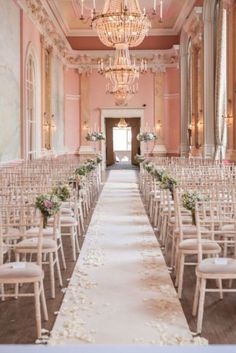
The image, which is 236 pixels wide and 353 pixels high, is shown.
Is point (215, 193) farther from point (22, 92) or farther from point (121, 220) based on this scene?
point (22, 92)

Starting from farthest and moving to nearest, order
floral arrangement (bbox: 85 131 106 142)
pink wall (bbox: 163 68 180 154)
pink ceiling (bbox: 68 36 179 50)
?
pink wall (bbox: 163 68 180 154), pink ceiling (bbox: 68 36 179 50), floral arrangement (bbox: 85 131 106 142)

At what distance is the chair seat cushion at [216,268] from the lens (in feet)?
15.1

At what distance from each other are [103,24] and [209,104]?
26.4 feet

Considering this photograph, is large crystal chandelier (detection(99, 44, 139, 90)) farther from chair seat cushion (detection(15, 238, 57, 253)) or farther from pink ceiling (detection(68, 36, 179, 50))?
pink ceiling (detection(68, 36, 179, 50))

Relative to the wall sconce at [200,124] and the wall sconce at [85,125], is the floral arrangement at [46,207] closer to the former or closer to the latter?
the wall sconce at [200,124]

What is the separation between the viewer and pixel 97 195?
16.2 metres

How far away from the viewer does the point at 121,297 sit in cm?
544

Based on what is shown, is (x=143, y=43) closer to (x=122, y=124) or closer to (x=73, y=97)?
(x=73, y=97)

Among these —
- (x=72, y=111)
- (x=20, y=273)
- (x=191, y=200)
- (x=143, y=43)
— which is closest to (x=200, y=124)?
(x=143, y=43)

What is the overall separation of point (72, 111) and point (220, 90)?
12.3 metres

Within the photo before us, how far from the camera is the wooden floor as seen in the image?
4359 millimetres

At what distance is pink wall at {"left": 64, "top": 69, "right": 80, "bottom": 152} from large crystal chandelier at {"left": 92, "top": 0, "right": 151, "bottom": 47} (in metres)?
16.1

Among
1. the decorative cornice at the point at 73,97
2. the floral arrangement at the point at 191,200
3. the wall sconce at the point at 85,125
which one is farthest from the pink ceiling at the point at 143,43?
the floral arrangement at the point at 191,200

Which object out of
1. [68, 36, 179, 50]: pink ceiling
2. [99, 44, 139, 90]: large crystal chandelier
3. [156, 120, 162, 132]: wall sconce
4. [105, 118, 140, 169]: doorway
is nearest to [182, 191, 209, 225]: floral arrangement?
[99, 44, 139, 90]: large crystal chandelier
